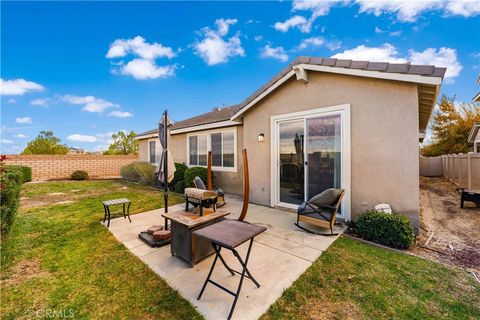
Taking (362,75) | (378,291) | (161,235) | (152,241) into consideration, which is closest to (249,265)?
(378,291)

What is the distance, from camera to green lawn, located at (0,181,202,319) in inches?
97.5

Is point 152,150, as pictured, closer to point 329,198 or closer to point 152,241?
point 152,241

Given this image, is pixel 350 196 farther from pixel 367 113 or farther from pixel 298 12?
pixel 298 12

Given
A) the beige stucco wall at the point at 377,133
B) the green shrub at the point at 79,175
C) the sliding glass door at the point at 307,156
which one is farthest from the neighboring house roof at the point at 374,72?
the green shrub at the point at 79,175

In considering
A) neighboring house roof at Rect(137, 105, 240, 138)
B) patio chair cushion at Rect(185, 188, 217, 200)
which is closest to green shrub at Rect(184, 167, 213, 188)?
neighboring house roof at Rect(137, 105, 240, 138)

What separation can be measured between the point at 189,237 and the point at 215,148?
693 centimetres

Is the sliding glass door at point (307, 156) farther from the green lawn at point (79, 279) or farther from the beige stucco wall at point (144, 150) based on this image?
the beige stucco wall at point (144, 150)

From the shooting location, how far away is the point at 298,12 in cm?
853

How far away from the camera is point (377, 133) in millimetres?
4938

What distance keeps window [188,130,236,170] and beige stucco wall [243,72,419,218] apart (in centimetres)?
405

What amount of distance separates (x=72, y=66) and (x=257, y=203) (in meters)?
15.0

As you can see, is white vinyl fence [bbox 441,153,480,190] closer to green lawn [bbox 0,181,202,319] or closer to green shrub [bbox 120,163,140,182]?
green lawn [bbox 0,181,202,319]

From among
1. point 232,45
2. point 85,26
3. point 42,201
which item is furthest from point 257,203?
point 85,26

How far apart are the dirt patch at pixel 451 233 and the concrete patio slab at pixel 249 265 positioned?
1.92 meters
